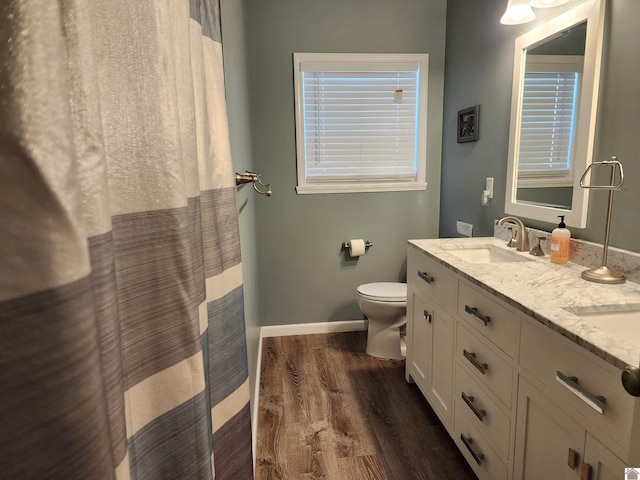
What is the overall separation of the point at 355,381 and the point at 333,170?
5.04ft

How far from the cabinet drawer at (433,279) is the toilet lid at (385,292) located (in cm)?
35

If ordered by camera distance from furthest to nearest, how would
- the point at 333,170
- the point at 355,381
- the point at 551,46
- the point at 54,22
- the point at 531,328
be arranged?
the point at 333,170, the point at 355,381, the point at 551,46, the point at 531,328, the point at 54,22

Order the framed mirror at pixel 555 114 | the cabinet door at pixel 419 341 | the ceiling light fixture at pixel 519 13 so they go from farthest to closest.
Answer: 1. the cabinet door at pixel 419 341
2. the ceiling light fixture at pixel 519 13
3. the framed mirror at pixel 555 114

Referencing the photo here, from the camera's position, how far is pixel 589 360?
3.01 ft

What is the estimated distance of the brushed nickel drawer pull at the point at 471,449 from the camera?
4.87ft

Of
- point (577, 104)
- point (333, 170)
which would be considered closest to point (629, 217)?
point (577, 104)

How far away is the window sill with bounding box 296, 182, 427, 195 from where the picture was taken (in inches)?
115

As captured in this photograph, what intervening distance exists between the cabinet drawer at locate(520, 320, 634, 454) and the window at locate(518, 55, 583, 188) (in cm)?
95

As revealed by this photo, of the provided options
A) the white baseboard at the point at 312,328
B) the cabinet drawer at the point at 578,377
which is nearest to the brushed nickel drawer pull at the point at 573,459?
the cabinet drawer at the point at 578,377

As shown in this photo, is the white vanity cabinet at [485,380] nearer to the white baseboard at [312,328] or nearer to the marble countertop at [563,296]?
the marble countertop at [563,296]

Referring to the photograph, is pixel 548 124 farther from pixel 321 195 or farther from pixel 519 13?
pixel 321 195

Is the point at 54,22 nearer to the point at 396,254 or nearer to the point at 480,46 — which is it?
the point at 480,46

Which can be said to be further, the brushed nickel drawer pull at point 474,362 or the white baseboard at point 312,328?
the white baseboard at point 312,328

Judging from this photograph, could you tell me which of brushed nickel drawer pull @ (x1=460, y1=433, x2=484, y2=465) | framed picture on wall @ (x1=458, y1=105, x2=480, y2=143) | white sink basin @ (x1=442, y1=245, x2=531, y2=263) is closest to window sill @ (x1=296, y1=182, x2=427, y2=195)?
framed picture on wall @ (x1=458, y1=105, x2=480, y2=143)
